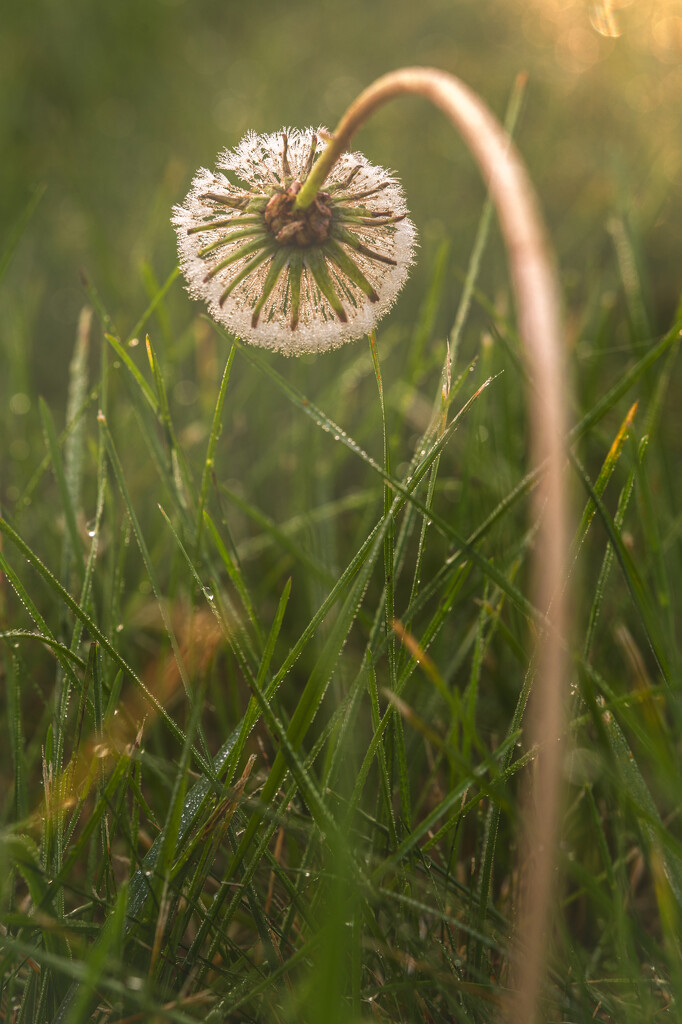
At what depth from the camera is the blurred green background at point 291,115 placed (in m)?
1.69

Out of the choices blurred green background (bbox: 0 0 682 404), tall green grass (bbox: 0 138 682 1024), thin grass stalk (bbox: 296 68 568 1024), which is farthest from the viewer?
blurred green background (bbox: 0 0 682 404)

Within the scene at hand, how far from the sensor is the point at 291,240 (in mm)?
517

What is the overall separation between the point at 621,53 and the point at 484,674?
1696 millimetres

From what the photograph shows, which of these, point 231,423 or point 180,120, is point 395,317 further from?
point 180,120

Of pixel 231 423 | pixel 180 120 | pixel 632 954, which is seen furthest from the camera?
pixel 180 120

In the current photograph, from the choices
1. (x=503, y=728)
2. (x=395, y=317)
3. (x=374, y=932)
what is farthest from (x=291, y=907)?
(x=395, y=317)

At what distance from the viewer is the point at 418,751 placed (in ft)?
2.54

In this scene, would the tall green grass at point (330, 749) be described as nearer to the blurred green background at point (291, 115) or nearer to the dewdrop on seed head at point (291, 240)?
the dewdrop on seed head at point (291, 240)

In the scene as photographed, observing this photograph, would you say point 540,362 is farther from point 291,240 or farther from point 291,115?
point 291,115

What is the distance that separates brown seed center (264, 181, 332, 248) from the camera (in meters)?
0.51

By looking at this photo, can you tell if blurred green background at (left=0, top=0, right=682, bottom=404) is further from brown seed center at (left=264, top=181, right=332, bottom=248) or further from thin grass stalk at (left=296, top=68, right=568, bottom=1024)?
thin grass stalk at (left=296, top=68, right=568, bottom=1024)

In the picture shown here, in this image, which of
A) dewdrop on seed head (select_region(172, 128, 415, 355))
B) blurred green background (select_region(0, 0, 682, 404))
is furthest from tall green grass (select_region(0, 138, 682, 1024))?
blurred green background (select_region(0, 0, 682, 404))

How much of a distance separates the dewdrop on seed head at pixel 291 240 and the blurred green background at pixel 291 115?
2.43ft

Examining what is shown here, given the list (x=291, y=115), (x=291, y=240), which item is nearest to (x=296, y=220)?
(x=291, y=240)
